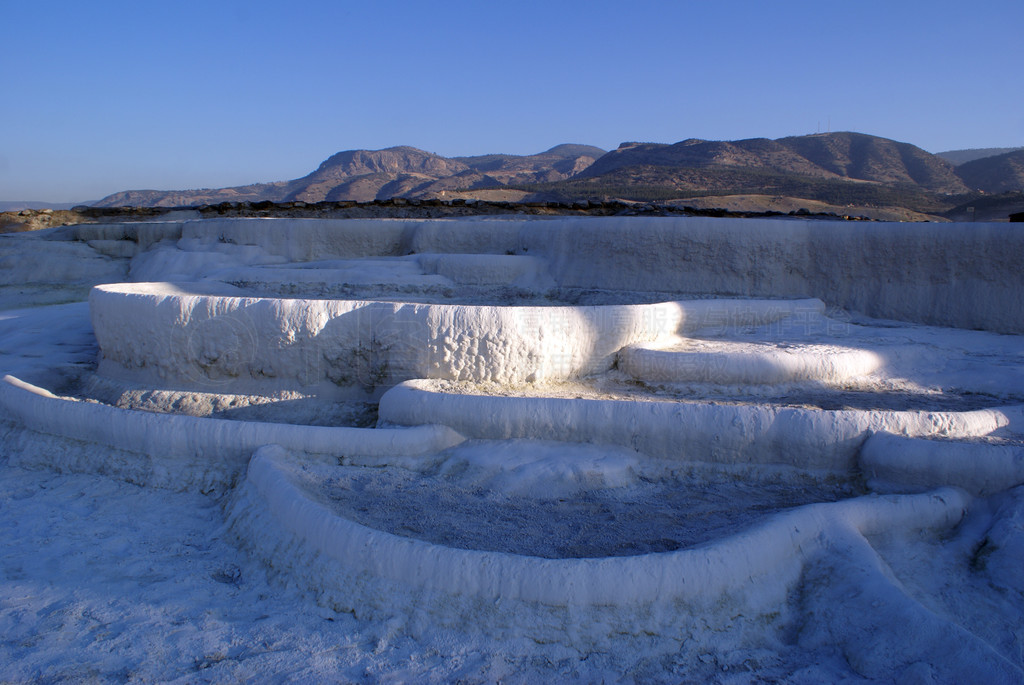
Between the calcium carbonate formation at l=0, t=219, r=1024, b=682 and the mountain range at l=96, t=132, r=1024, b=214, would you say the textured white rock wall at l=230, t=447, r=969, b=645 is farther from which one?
the mountain range at l=96, t=132, r=1024, b=214

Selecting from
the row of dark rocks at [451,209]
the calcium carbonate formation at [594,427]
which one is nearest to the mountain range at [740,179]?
the row of dark rocks at [451,209]

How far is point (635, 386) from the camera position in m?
4.17

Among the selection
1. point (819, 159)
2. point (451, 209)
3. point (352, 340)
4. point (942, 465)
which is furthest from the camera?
point (819, 159)

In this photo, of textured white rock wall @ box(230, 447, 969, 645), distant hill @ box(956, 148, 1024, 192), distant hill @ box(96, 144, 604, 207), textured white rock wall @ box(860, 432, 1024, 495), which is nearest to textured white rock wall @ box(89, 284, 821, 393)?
textured white rock wall @ box(230, 447, 969, 645)

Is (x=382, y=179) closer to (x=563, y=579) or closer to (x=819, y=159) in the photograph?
(x=819, y=159)

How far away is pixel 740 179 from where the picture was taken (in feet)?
82.1

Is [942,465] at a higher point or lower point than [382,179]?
lower

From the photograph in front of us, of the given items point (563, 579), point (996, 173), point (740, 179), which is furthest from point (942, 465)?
point (996, 173)

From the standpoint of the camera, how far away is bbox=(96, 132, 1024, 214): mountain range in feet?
69.3

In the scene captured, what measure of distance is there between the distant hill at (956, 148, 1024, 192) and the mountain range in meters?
0.04

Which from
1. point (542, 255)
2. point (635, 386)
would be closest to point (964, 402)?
point (635, 386)

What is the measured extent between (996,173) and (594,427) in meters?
35.9

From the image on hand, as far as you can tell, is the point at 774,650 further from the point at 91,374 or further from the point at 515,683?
the point at 91,374

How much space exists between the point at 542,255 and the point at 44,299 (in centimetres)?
745
